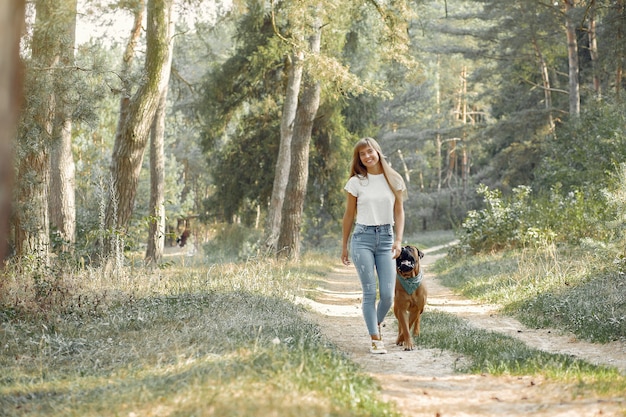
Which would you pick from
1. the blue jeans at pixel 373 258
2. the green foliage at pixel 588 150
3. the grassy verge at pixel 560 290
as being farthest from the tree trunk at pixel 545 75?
the blue jeans at pixel 373 258

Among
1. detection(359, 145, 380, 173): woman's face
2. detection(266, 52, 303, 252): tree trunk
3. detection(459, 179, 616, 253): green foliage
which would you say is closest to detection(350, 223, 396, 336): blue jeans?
detection(359, 145, 380, 173): woman's face

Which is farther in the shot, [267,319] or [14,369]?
[267,319]

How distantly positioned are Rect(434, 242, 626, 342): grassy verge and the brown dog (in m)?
2.29

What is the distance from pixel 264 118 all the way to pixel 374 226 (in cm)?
1797

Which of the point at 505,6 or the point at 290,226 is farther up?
the point at 505,6

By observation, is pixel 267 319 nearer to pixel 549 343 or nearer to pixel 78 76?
pixel 549 343

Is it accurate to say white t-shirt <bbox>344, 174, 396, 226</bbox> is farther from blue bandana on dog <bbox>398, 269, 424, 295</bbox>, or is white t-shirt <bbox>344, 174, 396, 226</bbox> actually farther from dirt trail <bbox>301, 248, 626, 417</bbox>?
dirt trail <bbox>301, 248, 626, 417</bbox>

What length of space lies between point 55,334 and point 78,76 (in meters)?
5.77

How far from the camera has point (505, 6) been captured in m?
28.4

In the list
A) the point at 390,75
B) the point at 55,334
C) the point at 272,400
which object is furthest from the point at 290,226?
the point at 272,400

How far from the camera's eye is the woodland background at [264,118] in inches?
455

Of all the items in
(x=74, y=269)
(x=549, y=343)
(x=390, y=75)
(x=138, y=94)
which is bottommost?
(x=549, y=343)

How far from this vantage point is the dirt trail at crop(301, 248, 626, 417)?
5.12 metres

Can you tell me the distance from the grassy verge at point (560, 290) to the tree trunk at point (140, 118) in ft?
22.7
